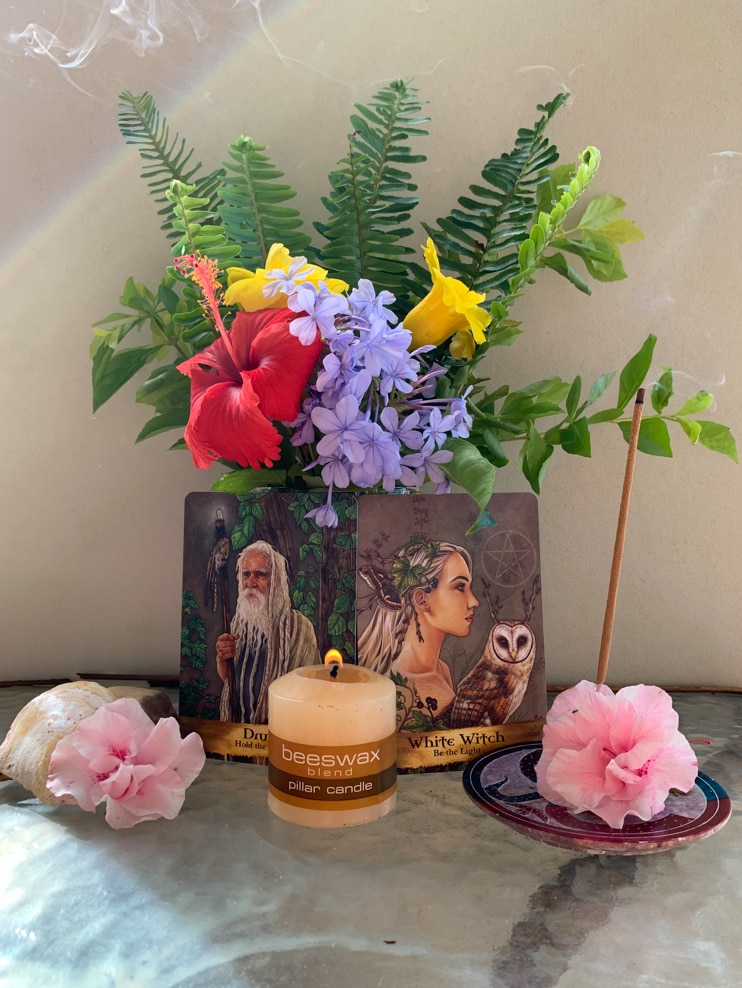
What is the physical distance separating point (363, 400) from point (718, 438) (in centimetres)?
34

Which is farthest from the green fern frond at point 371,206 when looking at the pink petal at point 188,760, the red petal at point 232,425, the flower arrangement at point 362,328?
the pink petal at point 188,760

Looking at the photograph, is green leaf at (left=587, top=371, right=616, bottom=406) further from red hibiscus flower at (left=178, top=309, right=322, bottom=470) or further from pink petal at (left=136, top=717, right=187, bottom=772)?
pink petal at (left=136, top=717, right=187, bottom=772)

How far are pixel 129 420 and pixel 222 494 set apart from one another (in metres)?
0.24

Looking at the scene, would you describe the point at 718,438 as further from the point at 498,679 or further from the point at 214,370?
the point at 214,370

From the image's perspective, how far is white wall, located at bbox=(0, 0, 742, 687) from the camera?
87cm

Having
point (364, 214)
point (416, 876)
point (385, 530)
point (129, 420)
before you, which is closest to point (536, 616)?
point (385, 530)

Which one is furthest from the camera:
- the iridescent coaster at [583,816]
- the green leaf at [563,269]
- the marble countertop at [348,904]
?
the green leaf at [563,269]

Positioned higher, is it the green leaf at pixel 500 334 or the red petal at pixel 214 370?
the green leaf at pixel 500 334

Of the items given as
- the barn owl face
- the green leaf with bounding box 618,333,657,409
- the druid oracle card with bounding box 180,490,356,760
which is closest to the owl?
the barn owl face

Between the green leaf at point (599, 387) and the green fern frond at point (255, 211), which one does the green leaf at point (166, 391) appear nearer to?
the green fern frond at point (255, 211)

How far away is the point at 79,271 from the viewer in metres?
0.91

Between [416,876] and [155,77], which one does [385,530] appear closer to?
A: [416,876]

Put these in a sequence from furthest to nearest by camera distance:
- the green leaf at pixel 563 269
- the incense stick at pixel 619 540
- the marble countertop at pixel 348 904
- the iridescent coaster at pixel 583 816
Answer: the green leaf at pixel 563 269, the incense stick at pixel 619 540, the iridescent coaster at pixel 583 816, the marble countertop at pixel 348 904

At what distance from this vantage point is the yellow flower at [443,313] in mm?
631
